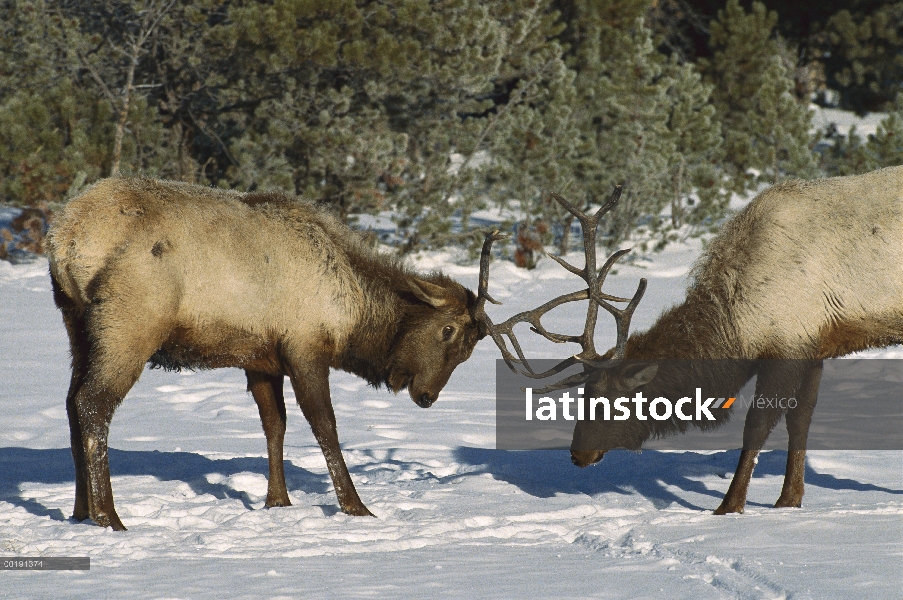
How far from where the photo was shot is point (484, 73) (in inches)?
583

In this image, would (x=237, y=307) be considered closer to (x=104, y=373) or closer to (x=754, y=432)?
(x=104, y=373)

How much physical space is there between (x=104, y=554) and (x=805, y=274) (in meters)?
4.23

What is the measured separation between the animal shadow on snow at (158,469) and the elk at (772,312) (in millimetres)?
1918

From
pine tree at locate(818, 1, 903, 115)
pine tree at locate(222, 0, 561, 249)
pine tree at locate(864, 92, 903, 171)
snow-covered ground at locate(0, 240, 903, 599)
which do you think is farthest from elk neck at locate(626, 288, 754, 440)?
pine tree at locate(818, 1, 903, 115)

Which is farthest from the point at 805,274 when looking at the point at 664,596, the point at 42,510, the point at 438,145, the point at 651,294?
the point at 438,145

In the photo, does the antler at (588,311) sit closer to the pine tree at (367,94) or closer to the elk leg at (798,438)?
the elk leg at (798,438)

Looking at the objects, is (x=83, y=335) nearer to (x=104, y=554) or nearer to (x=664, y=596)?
(x=104, y=554)

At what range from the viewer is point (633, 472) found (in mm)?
7516

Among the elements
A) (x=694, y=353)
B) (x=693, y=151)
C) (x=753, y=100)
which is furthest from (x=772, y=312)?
(x=753, y=100)

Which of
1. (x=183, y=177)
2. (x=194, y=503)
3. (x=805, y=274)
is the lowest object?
(x=194, y=503)

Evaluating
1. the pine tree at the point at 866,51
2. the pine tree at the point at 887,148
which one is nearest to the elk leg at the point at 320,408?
the pine tree at the point at 887,148

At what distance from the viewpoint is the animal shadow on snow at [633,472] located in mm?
7008

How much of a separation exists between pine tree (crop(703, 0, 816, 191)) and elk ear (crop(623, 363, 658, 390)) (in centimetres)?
1030

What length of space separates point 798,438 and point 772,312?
0.90m
